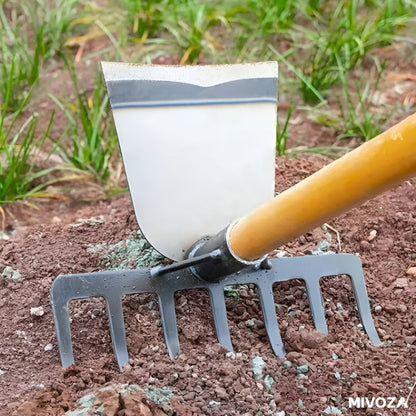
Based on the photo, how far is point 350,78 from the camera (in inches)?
116

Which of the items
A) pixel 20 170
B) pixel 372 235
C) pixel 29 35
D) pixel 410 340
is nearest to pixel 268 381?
pixel 410 340

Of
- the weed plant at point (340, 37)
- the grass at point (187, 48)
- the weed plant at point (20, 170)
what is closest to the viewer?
the weed plant at point (20, 170)

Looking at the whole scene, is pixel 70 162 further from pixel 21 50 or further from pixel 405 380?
pixel 405 380

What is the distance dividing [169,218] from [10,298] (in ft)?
1.42

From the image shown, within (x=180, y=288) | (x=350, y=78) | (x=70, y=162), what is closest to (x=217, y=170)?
(x=180, y=288)

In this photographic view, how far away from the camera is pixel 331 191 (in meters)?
1.27

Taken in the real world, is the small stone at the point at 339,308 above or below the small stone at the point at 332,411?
below

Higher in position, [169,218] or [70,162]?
[169,218]

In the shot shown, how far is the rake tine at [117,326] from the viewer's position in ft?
4.90

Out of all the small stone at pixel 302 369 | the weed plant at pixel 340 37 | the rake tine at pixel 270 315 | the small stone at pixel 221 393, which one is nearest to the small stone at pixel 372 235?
the rake tine at pixel 270 315

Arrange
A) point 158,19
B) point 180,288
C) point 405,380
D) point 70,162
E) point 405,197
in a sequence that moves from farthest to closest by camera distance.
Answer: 1. point 158,19
2. point 70,162
3. point 405,197
4. point 180,288
5. point 405,380

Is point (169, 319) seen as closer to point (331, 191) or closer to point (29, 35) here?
point (331, 191)

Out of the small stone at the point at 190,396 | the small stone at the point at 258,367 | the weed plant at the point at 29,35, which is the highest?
the weed plant at the point at 29,35

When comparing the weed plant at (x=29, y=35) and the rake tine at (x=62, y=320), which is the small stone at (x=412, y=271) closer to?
the rake tine at (x=62, y=320)
